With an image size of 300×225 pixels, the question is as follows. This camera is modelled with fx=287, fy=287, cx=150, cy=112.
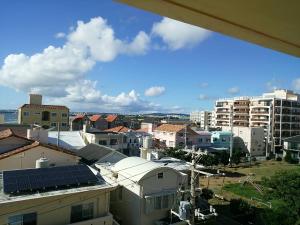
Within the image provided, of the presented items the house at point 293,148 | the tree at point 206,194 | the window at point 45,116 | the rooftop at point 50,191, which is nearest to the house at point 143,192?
the rooftop at point 50,191

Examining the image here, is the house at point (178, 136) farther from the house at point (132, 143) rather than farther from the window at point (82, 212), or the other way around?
the window at point (82, 212)

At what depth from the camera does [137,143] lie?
4578 centimetres

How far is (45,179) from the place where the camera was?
12.6 meters

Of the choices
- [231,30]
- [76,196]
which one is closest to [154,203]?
[76,196]

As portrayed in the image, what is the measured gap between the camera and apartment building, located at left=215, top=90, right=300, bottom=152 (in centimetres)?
5806

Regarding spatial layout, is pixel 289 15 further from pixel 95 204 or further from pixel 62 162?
pixel 62 162

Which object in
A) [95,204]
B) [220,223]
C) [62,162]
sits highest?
[62,162]

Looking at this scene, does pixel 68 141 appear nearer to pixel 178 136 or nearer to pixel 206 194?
pixel 206 194

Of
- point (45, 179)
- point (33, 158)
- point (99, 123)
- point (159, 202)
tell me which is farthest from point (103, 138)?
point (99, 123)

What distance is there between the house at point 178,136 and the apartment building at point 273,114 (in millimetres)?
10748

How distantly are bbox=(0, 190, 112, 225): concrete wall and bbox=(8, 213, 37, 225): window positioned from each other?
125 mm

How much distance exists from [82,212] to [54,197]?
1601 mm

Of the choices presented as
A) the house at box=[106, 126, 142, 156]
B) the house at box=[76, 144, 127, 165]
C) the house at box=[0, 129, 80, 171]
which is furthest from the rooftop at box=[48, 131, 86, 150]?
the house at box=[106, 126, 142, 156]

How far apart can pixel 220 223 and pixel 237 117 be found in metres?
52.1
